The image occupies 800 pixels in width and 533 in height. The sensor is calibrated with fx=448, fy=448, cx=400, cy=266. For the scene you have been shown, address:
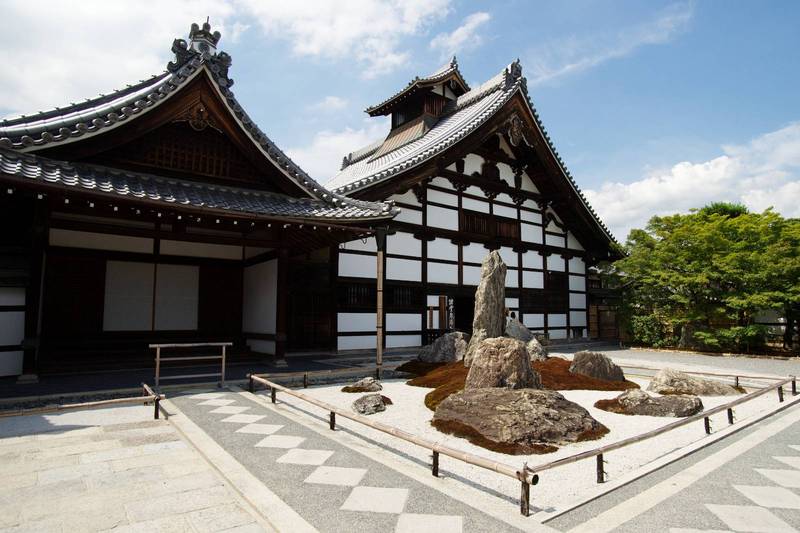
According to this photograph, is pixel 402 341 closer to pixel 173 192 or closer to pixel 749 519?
pixel 173 192

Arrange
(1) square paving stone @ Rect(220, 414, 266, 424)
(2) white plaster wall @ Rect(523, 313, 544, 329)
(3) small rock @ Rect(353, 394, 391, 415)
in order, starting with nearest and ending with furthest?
1. (1) square paving stone @ Rect(220, 414, 266, 424)
2. (3) small rock @ Rect(353, 394, 391, 415)
3. (2) white plaster wall @ Rect(523, 313, 544, 329)

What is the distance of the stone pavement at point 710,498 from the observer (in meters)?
3.30

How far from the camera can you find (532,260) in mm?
19781

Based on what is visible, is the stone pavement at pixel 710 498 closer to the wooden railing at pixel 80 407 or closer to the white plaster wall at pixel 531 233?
the wooden railing at pixel 80 407

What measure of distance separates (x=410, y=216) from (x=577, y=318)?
10.7 meters

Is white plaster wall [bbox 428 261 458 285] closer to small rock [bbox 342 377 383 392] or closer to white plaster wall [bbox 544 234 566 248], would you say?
white plaster wall [bbox 544 234 566 248]

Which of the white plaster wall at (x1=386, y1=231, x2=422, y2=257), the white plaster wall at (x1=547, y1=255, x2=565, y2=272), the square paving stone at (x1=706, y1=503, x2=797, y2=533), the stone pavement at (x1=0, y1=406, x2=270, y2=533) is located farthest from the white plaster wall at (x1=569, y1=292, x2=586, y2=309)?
the stone pavement at (x1=0, y1=406, x2=270, y2=533)

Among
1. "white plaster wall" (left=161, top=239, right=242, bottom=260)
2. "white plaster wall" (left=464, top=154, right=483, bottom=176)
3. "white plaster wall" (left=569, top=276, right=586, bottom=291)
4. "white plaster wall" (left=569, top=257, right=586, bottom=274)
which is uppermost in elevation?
"white plaster wall" (left=464, top=154, right=483, bottom=176)

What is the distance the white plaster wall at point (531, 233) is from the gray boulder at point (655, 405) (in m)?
12.8

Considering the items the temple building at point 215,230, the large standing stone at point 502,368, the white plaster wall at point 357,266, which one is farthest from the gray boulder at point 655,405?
the white plaster wall at point 357,266

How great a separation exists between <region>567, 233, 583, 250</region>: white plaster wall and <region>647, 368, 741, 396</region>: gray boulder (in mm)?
13415

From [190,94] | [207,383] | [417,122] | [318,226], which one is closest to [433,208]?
[417,122]

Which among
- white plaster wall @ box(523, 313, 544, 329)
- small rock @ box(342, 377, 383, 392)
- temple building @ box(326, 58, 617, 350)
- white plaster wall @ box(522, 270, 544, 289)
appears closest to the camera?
small rock @ box(342, 377, 383, 392)

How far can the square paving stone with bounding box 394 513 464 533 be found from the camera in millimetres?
3125
